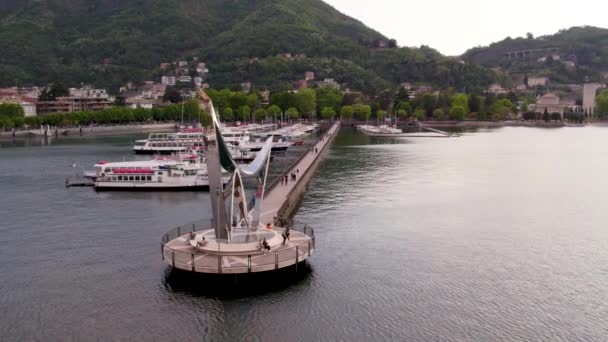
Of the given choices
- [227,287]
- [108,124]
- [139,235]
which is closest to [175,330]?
[227,287]

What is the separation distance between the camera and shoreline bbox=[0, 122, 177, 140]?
133225 millimetres

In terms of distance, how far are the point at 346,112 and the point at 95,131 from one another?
7856 centimetres

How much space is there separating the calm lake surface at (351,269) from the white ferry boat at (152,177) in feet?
7.35

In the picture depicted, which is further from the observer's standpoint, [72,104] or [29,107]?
[72,104]

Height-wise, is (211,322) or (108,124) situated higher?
(108,124)

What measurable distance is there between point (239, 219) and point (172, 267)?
540cm

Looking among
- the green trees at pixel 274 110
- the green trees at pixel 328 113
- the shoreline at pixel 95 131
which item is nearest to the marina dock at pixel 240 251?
the shoreline at pixel 95 131

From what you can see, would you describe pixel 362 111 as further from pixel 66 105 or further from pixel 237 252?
pixel 237 252

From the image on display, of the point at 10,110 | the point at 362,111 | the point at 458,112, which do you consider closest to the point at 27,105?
the point at 10,110

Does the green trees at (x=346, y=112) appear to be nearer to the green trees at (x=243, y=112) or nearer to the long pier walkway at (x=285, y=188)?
the green trees at (x=243, y=112)

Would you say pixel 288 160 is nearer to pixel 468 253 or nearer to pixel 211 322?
pixel 468 253

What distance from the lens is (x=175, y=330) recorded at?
27.0 m

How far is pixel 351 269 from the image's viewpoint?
114 feet

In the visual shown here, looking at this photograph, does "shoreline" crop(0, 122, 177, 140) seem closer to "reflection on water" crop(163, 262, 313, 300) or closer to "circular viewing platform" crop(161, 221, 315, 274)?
"circular viewing platform" crop(161, 221, 315, 274)
